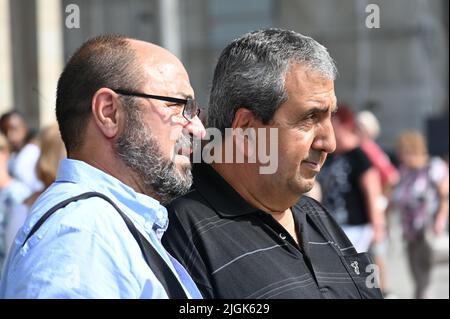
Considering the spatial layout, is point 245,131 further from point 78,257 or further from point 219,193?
point 78,257

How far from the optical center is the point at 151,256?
1938 millimetres

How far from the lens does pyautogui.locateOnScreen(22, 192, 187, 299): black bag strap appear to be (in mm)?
1895

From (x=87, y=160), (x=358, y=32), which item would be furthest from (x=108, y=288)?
(x=358, y=32)

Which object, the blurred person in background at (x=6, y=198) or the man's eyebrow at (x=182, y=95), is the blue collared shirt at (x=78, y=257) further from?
the blurred person in background at (x=6, y=198)

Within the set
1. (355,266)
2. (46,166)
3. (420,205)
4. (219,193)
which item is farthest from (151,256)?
(420,205)

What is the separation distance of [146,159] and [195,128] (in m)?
0.21


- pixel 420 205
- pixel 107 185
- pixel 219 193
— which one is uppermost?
pixel 107 185

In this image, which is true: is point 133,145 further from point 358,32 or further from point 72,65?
point 358,32

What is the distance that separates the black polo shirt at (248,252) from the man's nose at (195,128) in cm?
29

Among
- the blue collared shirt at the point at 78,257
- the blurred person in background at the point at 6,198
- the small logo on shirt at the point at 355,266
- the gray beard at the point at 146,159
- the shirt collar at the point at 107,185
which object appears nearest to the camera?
the blue collared shirt at the point at 78,257

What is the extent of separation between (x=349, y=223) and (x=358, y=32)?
17219 mm

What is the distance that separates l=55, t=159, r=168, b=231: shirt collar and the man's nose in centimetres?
26

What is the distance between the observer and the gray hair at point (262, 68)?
8.49 ft

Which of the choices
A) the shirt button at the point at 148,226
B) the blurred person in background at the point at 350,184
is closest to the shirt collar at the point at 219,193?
the shirt button at the point at 148,226
